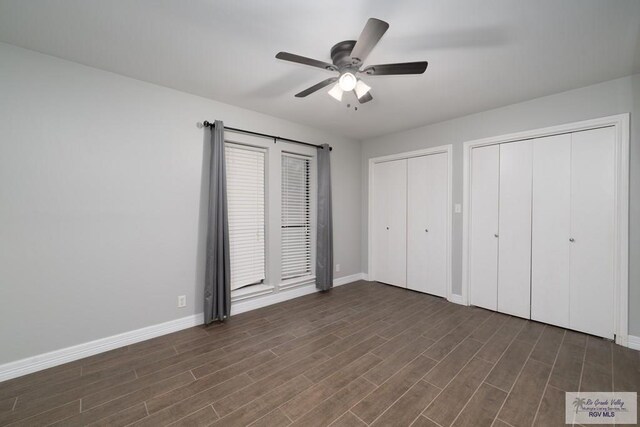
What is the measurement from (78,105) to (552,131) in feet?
15.6

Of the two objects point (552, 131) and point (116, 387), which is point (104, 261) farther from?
point (552, 131)

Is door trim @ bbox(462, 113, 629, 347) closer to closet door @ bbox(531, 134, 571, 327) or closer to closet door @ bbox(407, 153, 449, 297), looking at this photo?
closet door @ bbox(531, 134, 571, 327)

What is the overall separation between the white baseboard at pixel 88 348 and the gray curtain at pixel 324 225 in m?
1.79

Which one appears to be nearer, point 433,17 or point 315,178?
point 433,17

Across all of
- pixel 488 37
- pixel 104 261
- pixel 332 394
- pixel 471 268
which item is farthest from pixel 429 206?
pixel 104 261

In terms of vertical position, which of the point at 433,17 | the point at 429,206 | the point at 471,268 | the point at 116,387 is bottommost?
the point at 116,387

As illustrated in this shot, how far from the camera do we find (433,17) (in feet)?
5.49

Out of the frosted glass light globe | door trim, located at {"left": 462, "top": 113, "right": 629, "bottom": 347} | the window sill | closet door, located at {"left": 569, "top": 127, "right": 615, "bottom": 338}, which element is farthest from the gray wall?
the window sill

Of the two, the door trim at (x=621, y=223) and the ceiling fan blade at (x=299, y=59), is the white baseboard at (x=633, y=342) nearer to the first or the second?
the door trim at (x=621, y=223)

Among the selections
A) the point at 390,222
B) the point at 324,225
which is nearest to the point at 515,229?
the point at 390,222

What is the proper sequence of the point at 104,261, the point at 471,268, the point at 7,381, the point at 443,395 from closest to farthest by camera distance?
the point at 443,395 → the point at 7,381 → the point at 104,261 → the point at 471,268

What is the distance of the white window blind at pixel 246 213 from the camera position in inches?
127

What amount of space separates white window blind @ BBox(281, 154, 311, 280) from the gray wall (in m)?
1.51

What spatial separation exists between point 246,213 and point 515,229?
3.38 metres
